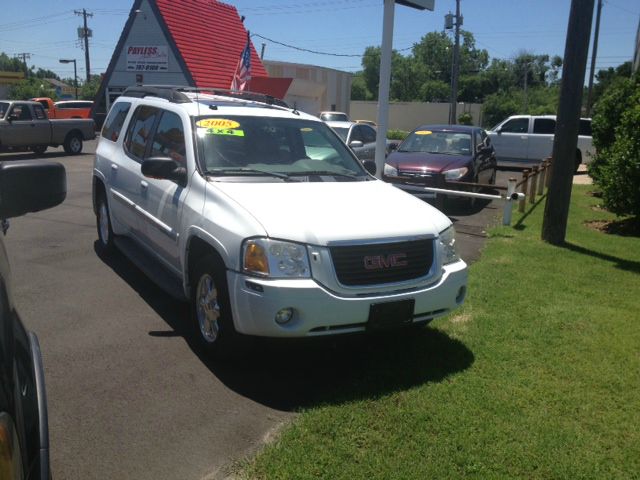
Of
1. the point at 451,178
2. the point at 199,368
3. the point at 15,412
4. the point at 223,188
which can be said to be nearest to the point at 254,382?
the point at 199,368

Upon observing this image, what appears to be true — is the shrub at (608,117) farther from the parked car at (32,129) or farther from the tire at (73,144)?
the tire at (73,144)

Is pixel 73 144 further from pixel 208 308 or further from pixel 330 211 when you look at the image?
pixel 330 211

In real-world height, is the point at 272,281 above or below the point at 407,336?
above

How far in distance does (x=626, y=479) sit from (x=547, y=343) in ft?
5.77

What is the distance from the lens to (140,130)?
606 centimetres

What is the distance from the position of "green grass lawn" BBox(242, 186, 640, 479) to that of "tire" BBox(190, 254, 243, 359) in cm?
75

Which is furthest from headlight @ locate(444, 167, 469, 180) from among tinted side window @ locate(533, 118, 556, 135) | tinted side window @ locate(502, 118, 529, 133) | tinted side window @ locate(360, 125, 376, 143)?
tinted side window @ locate(502, 118, 529, 133)

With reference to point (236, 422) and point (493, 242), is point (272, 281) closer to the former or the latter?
point (236, 422)

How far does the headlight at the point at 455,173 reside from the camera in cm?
1104

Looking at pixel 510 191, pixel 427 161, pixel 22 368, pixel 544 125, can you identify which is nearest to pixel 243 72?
pixel 427 161

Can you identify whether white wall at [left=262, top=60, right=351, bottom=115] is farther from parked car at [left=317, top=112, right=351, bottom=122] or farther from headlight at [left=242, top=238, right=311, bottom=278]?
headlight at [left=242, top=238, right=311, bottom=278]

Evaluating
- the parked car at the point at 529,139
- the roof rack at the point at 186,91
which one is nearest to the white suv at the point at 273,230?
the roof rack at the point at 186,91

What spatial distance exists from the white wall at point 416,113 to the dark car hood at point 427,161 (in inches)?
1732

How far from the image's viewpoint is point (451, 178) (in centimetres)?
1108
